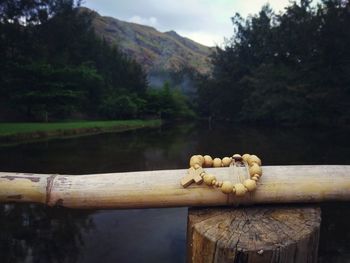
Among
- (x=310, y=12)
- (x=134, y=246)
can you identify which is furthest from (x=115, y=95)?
(x=134, y=246)

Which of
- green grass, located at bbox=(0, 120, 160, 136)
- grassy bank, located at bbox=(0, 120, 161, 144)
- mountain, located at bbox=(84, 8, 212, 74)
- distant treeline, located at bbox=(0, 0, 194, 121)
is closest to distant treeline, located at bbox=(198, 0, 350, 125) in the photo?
distant treeline, located at bbox=(0, 0, 194, 121)

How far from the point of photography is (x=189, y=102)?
199 ft

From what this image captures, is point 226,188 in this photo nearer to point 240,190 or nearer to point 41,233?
point 240,190

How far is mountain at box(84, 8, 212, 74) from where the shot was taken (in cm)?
14425

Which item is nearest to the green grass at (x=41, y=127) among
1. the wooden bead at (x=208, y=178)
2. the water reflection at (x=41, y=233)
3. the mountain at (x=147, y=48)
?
the water reflection at (x=41, y=233)

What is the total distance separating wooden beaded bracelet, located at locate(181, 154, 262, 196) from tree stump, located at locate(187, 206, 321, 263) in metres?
0.18

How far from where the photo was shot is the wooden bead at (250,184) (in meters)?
1.84

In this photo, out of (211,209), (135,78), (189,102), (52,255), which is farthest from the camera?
(189,102)

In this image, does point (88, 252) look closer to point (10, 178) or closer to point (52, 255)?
point (52, 255)

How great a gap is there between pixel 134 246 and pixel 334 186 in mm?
2539

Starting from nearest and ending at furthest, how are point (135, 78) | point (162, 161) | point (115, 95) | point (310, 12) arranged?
1. point (162, 161)
2. point (310, 12)
3. point (115, 95)
4. point (135, 78)

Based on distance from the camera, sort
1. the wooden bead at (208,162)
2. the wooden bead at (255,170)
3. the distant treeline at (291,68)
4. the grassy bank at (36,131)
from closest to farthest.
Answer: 1. the wooden bead at (255,170)
2. the wooden bead at (208,162)
3. the grassy bank at (36,131)
4. the distant treeline at (291,68)

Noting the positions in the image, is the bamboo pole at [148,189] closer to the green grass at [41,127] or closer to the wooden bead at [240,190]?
the wooden bead at [240,190]

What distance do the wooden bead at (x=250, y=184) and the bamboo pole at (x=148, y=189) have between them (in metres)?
0.11
